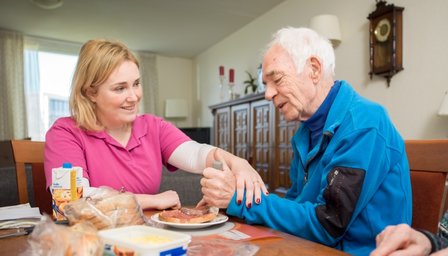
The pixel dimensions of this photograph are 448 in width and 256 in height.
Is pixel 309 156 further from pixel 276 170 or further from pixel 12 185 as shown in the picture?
pixel 276 170

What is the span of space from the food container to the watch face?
2.96 m

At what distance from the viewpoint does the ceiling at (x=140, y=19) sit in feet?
15.4

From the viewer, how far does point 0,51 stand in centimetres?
566

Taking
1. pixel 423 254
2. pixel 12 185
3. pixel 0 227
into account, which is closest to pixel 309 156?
pixel 423 254

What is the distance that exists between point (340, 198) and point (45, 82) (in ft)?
21.2

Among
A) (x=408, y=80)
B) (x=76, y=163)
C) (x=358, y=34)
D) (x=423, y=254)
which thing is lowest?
(x=423, y=254)

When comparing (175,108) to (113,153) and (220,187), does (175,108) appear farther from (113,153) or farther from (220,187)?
(220,187)

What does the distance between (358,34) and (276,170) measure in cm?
155

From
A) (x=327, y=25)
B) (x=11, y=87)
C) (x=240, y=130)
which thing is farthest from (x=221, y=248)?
(x=11, y=87)

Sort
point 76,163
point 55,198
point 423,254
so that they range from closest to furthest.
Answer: point 423,254 < point 55,198 < point 76,163

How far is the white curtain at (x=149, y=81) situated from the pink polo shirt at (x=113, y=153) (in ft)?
18.1

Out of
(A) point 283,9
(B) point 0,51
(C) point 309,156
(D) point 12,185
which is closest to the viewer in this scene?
(C) point 309,156

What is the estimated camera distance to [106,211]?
725 millimetres

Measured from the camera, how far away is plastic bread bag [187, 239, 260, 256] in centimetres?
70
